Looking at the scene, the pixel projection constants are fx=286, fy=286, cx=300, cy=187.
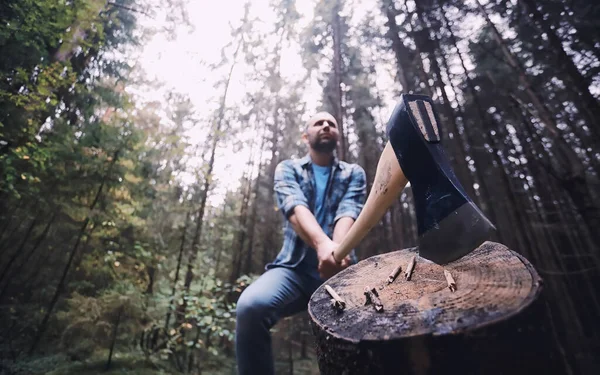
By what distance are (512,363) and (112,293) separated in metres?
5.48

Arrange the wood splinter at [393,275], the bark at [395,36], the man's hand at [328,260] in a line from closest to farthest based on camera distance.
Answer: the wood splinter at [393,275] < the man's hand at [328,260] < the bark at [395,36]

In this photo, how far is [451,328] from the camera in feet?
2.54

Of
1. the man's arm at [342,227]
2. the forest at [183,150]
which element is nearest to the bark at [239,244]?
the forest at [183,150]

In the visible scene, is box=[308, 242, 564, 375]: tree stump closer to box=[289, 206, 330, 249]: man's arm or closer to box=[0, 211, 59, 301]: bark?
box=[289, 206, 330, 249]: man's arm

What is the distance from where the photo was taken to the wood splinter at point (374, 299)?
1.02 m

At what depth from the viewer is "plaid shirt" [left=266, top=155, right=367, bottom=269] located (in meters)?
2.54

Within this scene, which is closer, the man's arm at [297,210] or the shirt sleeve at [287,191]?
the man's arm at [297,210]

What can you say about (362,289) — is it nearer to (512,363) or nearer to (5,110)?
(512,363)

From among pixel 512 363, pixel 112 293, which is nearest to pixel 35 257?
pixel 112 293

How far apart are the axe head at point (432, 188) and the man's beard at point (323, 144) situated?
147 cm

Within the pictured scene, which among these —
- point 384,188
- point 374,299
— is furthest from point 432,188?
point 374,299

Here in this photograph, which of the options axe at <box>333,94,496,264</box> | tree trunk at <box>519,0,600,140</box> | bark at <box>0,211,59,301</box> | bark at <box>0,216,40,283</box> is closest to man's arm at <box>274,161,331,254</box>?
axe at <box>333,94,496,264</box>

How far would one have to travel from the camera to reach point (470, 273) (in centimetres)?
109

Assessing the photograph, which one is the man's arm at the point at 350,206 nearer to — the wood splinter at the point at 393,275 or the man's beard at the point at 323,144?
the man's beard at the point at 323,144
